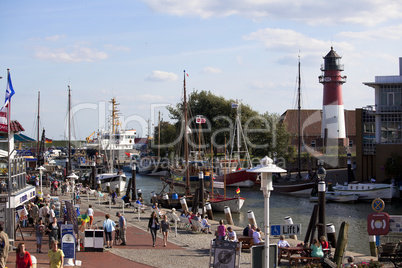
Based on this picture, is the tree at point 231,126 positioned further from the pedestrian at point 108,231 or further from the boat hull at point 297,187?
the pedestrian at point 108,231

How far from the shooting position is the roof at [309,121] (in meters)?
87.5

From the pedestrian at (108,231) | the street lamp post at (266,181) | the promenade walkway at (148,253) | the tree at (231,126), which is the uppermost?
the tree at (231,126)

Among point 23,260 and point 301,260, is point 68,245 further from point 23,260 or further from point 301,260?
point 301,260

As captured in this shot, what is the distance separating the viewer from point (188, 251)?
803 inches

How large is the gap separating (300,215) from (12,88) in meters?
25.6

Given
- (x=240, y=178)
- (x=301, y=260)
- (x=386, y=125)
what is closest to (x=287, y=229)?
(x=301, y=260)

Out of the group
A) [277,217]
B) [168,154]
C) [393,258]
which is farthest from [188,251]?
[168,154]

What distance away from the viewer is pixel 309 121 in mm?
89375

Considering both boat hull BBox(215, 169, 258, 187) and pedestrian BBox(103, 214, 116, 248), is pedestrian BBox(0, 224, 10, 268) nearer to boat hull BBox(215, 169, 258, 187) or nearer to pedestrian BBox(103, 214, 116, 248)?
pedestrian BBox(103, 214, 116, 248)

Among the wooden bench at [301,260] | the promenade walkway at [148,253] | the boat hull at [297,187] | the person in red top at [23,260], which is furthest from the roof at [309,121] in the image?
the person in red top at [23,260]

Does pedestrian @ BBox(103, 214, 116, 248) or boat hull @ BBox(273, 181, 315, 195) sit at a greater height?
pedestrian @ BBox(103, 214, 116, 248)

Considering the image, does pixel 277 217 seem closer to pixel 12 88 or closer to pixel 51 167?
pixel 12 88

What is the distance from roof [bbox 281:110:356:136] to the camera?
87.5 m

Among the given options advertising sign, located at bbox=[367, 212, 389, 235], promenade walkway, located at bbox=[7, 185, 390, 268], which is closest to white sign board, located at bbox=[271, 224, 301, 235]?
promenade walkway, located at bbox=[7, 185, 390, 268]
